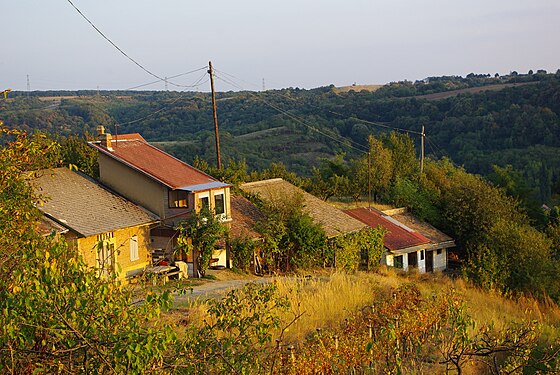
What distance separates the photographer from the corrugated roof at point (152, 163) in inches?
868

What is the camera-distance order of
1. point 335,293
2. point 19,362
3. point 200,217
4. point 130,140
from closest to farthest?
1. point 19,362
2. point 335,293
3. point 200,217
4. point 130,140

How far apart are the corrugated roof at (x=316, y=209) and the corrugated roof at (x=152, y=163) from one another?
395 centimetres

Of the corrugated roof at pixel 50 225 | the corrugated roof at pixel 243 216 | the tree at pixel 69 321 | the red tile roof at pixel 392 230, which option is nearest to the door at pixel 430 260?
the red tile roof at pixel 392 230

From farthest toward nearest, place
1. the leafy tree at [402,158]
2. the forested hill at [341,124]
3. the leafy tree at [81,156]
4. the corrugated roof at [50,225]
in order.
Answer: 1. the forested hill at [341,124]
2. the leafy tree at [402,158]
3. the leafy tree at [81,156]
4. the corrugated roof at [50,225]

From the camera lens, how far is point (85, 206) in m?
20.5

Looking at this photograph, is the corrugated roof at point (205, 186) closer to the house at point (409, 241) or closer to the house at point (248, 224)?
the house at point (248, 224)

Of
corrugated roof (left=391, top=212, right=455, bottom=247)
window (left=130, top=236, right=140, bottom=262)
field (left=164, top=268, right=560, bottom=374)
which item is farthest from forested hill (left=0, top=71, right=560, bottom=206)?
field (left=164, top=268, right=560, bottom=374)

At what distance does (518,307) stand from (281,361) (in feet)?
44.1

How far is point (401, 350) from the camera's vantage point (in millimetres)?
10023

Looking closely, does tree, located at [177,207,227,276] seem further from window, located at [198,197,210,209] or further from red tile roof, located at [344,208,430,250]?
red tile roof, located at [344,208,430,250]

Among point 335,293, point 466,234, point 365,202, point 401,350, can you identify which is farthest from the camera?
point 365,202

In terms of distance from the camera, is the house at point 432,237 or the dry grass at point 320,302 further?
the house at point 432,237

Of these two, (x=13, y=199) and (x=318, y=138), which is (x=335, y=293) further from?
(x=318, y=138)

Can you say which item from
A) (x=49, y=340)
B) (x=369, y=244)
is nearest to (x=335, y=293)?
(x=49, y=340)
